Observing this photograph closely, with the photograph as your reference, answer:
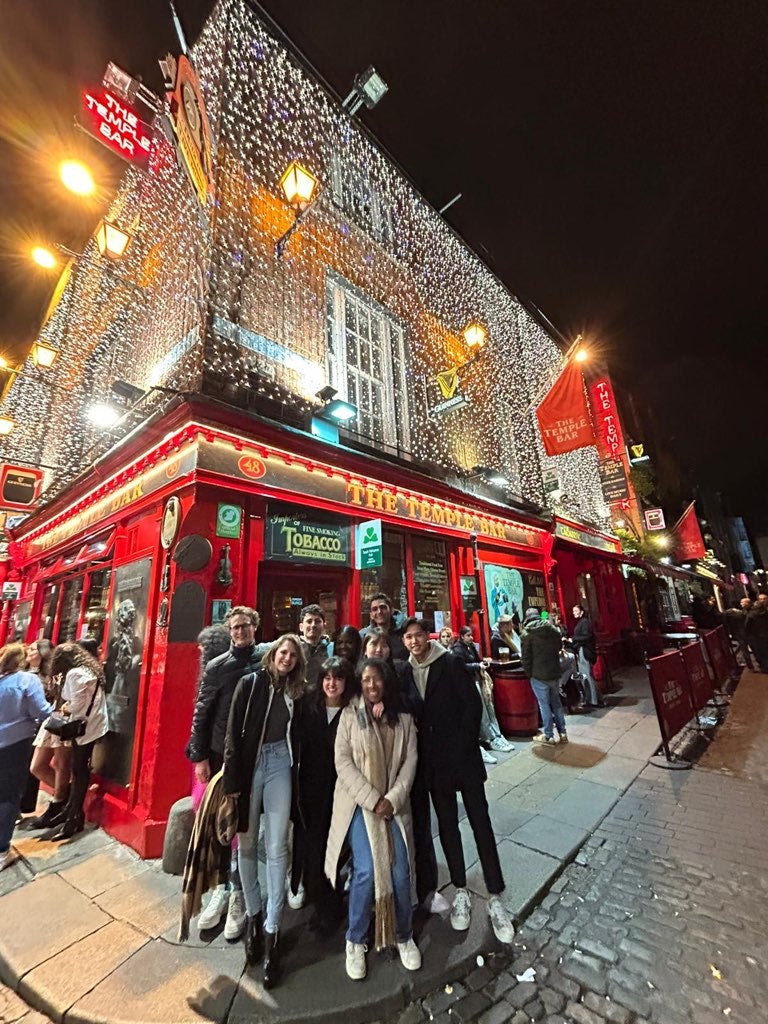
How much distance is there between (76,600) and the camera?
28.0ft

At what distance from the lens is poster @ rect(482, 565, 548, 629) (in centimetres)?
1032

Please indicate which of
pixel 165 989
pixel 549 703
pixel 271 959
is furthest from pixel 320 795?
pixel 549 703

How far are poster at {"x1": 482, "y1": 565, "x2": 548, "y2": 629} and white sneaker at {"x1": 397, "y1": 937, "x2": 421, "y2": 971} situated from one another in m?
7.50

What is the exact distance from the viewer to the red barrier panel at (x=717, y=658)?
9.13m

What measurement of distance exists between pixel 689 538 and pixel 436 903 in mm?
25635

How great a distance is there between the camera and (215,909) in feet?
10.0

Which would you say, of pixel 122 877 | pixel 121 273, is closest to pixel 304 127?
pixel 121 273

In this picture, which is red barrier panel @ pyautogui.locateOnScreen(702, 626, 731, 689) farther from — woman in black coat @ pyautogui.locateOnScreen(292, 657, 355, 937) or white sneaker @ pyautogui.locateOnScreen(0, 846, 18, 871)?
white sneaker @ pyautogui.locateOnScreen(0, 846, 18, 871)

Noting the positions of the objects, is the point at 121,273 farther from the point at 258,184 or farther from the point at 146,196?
the point at 258,184

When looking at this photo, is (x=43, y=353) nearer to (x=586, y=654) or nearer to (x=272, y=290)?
(x=272, y=290)

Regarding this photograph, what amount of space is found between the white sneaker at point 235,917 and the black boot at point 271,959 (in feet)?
1.15

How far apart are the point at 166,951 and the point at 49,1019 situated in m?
0.63

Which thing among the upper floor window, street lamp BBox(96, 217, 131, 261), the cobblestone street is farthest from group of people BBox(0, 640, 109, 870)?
the upper floor window

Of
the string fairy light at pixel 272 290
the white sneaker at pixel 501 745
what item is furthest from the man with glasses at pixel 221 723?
the white sneaker at pixel 501 745
